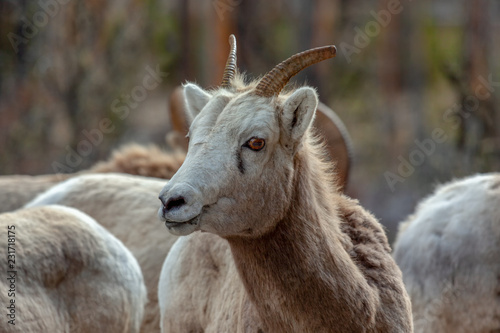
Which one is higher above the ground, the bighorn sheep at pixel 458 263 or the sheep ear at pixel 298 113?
the sheep ear at pixel 298 113

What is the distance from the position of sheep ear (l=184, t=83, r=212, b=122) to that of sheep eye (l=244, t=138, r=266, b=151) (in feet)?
2.33

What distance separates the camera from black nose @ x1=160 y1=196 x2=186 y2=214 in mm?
3660

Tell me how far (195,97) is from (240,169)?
32.6 inches

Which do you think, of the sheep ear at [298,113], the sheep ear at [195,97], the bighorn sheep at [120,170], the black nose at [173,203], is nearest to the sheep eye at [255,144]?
the sheep ear at [298,113]

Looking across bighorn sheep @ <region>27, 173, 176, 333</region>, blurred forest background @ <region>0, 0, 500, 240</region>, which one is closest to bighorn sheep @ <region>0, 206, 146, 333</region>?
bighorn sheep @ <region>27, 173, 176, 333</region>

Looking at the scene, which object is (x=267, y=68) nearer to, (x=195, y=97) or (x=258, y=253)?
(x=195, y=97)

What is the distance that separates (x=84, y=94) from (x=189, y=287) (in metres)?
11.7

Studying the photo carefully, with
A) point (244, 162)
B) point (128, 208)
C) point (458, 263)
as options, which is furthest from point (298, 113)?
point (128, 208)

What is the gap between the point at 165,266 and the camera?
548 cm

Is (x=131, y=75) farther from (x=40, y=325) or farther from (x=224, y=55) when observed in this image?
(x=40, y=325)

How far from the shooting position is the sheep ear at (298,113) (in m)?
3.97

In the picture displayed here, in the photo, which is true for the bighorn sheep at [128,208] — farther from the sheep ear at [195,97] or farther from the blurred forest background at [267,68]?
the blurred forest background at [267,68]

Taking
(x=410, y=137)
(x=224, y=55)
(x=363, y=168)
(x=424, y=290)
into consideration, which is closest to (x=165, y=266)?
(x=424, y=290)

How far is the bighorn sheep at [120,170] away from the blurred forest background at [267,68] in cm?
542
